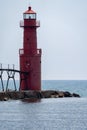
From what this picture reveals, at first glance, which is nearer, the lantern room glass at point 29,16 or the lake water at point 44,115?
the lake water at point 44,115

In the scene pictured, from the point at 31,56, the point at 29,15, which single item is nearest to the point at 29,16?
the point at 29,15

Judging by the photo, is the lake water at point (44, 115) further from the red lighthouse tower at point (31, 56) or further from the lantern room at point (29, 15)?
the lantern room at point (29, 15)

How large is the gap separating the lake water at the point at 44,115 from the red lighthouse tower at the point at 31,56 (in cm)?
300

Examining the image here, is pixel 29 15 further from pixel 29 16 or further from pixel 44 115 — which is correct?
pixel 44 115

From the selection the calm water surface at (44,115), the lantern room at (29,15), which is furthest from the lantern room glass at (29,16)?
the calm water surface at (44,115)

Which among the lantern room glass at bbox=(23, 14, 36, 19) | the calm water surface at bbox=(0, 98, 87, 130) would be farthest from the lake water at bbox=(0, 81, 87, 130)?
the lantern room glass at bbox=(23, 14, 36, 19)

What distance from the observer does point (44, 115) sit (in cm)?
6800

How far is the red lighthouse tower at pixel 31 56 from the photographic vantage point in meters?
86.6

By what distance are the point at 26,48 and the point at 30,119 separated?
23.4m

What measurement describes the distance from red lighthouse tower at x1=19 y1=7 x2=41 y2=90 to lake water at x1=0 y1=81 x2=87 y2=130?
300 centimetres

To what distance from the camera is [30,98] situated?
276 feet

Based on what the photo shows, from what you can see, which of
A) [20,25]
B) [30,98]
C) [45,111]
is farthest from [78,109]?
[20,25]

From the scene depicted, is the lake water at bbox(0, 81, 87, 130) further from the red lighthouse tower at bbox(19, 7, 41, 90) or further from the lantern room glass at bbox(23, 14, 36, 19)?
the lantern room glass at bbox(23, 14, 36, 19)

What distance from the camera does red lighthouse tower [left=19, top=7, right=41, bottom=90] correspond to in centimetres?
8656
